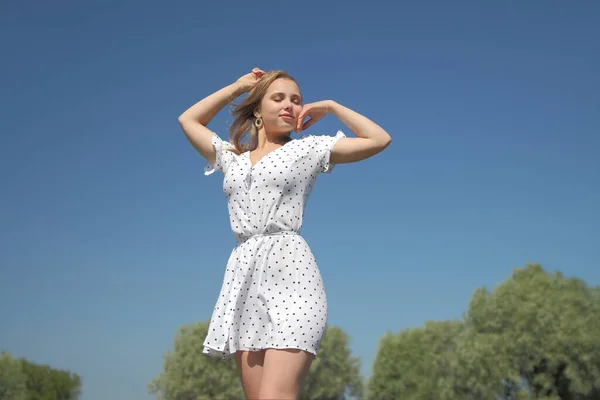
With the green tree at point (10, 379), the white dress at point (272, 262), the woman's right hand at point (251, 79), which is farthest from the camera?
the green tree at point (10, 379)

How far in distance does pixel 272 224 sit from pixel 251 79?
56.9 inches

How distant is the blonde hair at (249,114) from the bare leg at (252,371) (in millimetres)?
1708

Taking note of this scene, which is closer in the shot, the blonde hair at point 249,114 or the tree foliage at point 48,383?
the blonde hair at point 249,114

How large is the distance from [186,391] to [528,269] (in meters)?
23.4

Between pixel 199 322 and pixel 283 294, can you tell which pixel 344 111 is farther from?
pixel 199 322

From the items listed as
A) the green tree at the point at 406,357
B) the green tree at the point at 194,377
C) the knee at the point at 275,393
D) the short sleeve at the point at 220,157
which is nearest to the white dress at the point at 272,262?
the short sleeve at the point at 220,157

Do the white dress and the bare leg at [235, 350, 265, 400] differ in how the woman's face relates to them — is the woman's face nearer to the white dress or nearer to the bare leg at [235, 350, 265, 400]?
the white dress

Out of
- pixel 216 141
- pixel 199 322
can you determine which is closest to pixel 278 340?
pixel 216 141

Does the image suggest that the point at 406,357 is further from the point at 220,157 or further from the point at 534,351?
the point at 220,157

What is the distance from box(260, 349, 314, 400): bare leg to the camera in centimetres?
511

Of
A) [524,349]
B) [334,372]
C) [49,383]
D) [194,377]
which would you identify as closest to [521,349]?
[524,349]

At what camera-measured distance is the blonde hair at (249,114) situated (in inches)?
245

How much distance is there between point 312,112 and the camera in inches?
241

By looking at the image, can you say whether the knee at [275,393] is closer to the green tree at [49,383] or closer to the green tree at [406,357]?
the green tree at [406,357]
